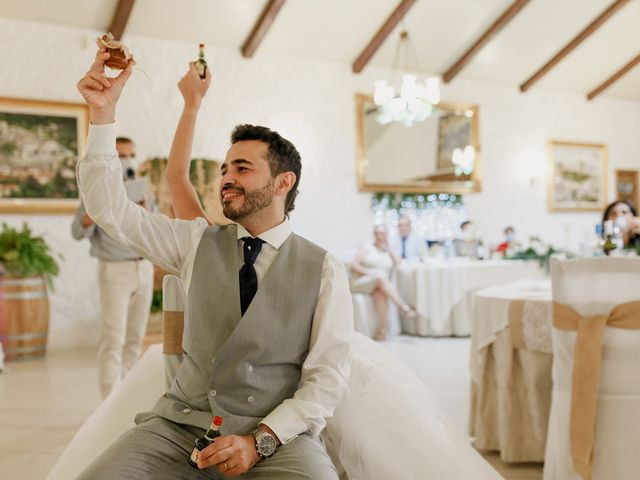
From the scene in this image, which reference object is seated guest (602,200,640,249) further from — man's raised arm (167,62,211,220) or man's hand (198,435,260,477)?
man's hand (198,435,260,477)

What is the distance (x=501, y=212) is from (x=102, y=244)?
7.08 meters

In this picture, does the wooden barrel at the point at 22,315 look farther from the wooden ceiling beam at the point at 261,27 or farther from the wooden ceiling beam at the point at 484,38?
the wooden ceiling beam at the point at 484,38

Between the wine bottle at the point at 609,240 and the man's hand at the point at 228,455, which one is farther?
the wine bottle at the point at 609,240

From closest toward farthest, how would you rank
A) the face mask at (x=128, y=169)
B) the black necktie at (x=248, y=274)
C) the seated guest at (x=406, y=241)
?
the black necktie at (x=248, y=274), the face mask at (x=128, y=169), the seated guest at (x=406, y=241)

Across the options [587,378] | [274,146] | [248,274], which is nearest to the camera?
[248,274]

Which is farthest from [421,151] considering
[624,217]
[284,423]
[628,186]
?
[284,423]

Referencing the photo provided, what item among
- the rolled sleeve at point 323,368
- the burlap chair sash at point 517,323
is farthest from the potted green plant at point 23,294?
the rolled sleeve at point 323,368

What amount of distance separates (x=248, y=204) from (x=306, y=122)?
6.48 meters

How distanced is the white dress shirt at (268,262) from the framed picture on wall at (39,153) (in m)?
5.16

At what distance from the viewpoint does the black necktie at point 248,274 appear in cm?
152

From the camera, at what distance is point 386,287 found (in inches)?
260

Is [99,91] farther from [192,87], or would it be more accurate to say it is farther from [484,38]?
[484,38]

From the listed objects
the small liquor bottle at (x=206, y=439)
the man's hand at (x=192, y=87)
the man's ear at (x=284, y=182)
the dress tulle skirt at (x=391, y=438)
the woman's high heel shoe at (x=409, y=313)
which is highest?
the man's hand at (x=192, y=87)

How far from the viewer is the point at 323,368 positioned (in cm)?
150
